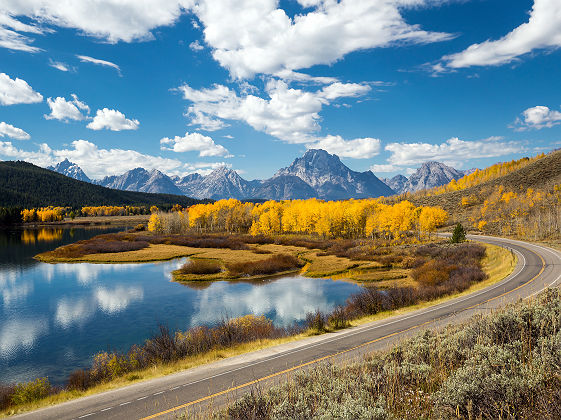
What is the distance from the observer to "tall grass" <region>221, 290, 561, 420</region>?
7671 mm

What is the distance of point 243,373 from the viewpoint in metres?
16.2

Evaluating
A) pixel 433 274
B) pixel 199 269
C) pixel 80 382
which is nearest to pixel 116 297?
pixel 199 269

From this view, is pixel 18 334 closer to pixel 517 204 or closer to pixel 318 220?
pixel 318 220

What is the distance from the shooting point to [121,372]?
790 inches

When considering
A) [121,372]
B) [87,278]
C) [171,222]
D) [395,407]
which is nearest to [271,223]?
[171,222]

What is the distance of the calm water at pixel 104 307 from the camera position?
26.4m

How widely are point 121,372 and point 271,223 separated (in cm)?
11270

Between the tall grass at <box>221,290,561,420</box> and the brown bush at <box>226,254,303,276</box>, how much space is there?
48216mm

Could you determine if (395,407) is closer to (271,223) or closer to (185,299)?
(185,299)

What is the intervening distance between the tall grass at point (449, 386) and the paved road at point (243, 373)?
2253 millimetres

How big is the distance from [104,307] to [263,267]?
28.7 meters

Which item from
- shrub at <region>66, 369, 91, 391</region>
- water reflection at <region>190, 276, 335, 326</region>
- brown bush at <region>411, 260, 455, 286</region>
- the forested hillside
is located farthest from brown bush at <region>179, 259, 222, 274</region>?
the forested hillside

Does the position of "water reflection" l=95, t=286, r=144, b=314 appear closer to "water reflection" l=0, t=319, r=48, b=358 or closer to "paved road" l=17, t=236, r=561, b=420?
"water reflection" l=0, t=319, r=48, b=358

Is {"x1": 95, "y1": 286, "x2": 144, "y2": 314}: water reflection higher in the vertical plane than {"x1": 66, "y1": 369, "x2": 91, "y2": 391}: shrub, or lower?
lower
